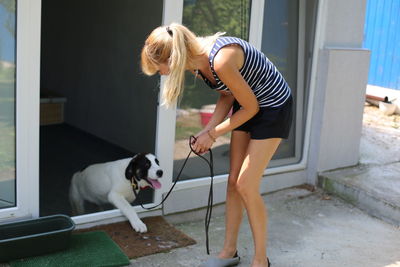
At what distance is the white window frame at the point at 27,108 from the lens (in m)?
2.91

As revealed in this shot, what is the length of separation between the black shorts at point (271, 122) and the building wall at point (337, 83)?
1.82 m

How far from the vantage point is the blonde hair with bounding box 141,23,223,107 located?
2344 mm

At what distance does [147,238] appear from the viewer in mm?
3412

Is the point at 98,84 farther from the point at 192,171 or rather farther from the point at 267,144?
the point at 267,144

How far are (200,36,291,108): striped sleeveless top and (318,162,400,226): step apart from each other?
188cm

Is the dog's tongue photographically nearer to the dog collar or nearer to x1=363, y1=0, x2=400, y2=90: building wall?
the dog collar

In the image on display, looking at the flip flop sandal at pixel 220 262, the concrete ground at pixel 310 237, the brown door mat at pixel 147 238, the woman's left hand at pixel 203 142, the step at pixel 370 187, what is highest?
the woman's left hand at pixel 203 142

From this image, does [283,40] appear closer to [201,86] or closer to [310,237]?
[201,86]

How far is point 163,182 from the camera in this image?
3.73m

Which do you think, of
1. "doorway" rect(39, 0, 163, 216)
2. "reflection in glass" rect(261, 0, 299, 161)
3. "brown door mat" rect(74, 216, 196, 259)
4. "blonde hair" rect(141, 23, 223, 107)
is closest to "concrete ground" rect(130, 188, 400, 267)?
"brown door mat" rect(74, 216, 196, 259)

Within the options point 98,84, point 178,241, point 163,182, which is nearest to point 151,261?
point 178,241

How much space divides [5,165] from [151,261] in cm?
110

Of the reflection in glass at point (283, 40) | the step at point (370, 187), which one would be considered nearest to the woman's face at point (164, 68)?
the reflection in glass at point (283, 40)

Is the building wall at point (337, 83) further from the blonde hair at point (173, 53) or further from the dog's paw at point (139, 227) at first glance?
the blonde hair at point (173, 53)
